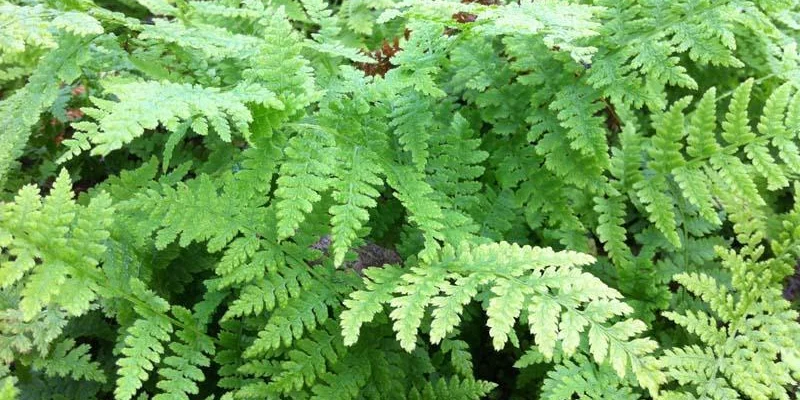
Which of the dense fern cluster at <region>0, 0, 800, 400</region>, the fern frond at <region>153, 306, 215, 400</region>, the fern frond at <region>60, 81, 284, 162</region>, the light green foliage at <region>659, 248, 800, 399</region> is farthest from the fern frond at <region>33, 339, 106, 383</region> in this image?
the light green foliage at <region>659, 248, 800, 399</region>

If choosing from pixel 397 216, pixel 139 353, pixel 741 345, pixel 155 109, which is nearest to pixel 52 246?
pixel 139 353

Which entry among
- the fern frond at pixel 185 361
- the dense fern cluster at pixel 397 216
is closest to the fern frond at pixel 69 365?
the dense fern cluster at pixel 397 216

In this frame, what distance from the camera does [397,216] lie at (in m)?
2.60

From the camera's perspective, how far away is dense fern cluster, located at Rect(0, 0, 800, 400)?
1885mm

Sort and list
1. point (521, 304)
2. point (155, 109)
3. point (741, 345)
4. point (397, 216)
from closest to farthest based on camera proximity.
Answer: point (155, 109) < point (521, 304) < point (741, 345) < point (397, 216)

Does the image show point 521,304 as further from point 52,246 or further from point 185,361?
point 52,246

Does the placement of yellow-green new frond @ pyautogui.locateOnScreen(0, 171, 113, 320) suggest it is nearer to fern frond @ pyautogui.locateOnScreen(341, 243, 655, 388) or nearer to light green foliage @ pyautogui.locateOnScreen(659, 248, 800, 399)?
fern frond @ pyautogui.locateOnScreen(341, 243, 655, 388)

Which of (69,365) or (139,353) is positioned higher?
(139,353)

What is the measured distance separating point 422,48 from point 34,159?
6.49 feet

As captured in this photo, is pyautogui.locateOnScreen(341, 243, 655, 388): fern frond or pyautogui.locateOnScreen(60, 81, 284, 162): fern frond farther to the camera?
pyautogui.locateOnScreen(341, 243, 655, 388): fern frond

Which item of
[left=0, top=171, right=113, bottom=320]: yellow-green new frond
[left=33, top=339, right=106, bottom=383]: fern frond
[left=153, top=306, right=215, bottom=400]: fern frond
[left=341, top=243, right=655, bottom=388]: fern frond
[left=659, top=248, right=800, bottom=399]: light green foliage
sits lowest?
[left=33, top=339, right=106, bottom=383]: fern frond

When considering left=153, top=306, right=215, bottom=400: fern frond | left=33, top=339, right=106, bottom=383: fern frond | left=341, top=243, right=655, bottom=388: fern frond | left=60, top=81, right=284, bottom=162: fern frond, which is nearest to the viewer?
left=60, top=81, right=284, bottom=162: fern frond

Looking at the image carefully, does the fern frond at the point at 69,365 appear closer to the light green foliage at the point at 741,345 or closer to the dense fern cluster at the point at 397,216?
the dense fern cluster at the point at 397,216

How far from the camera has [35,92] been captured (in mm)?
2312
